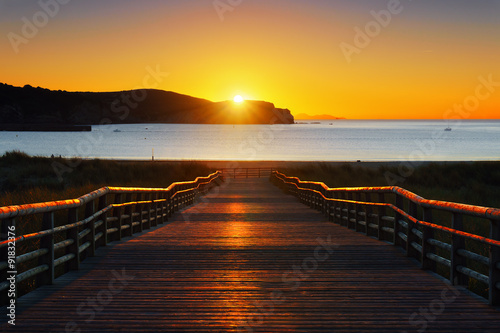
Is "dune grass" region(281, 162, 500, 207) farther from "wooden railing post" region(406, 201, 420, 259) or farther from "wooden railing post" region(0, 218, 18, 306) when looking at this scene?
"wooden railing post" region(0, 218, 18, 306)

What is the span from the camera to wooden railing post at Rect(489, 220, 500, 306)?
5410mm

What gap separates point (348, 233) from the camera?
11289 millimetres

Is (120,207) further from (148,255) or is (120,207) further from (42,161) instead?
(42,161)

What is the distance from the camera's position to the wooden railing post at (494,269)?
5410mm

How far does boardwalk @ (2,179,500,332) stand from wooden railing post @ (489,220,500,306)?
0.16m

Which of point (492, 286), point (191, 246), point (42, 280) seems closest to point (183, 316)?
point (42, 280)

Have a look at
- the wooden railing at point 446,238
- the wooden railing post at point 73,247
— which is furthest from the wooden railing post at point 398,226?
the wooden railing post at point 73,247

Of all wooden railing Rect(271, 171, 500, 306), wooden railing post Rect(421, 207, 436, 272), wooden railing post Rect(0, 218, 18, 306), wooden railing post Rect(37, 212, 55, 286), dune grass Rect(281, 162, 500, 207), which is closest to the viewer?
wooden railing post Rect(0, 218, 18, 306)

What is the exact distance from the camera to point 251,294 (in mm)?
5918

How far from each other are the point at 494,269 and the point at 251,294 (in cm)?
258

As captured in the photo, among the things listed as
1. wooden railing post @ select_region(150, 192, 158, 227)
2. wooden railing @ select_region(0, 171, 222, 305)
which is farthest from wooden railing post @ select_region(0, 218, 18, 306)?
wooden railing post @ select_region(150, 192, 158, 227)

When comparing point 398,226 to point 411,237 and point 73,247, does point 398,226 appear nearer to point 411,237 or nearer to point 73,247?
point 411,237

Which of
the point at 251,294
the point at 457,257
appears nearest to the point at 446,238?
the point at 457,257

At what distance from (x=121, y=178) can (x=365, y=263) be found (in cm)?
2938
